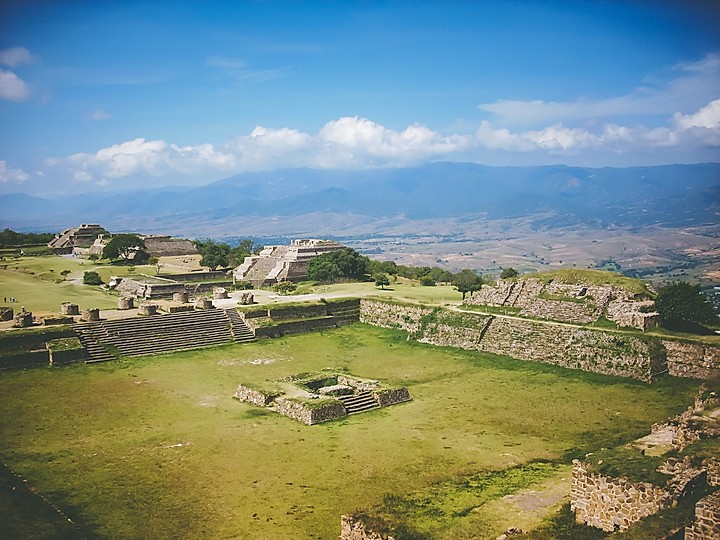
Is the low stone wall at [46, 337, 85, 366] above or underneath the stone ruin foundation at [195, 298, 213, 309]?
underneath

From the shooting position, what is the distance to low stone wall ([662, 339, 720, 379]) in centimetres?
2334

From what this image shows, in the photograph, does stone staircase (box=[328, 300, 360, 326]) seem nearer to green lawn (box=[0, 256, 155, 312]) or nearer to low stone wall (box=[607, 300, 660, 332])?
green lawn (box=[0, 256, 155, 312])

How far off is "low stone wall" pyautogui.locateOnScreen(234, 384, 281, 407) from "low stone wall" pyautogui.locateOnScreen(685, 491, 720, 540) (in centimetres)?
1474

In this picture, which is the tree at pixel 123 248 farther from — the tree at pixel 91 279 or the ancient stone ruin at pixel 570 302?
the ancient stone ruin at pixel 570 302

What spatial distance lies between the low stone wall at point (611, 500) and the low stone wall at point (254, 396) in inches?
463

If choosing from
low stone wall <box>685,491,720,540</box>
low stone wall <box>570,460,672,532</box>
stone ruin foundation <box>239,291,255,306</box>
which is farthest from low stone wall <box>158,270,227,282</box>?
low stone wall <box>685,491,720,540</box>

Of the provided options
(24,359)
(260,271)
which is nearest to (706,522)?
(24,359)

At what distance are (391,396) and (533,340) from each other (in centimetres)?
868

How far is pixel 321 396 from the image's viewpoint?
21.9m

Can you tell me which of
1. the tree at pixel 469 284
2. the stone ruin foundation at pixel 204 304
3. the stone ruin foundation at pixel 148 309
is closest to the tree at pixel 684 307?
the tree at pixel 469 284

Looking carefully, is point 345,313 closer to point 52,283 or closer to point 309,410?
point 309,410

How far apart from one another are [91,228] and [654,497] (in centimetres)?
6885

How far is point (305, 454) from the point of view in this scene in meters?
17.5

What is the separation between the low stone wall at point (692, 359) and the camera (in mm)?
23344
